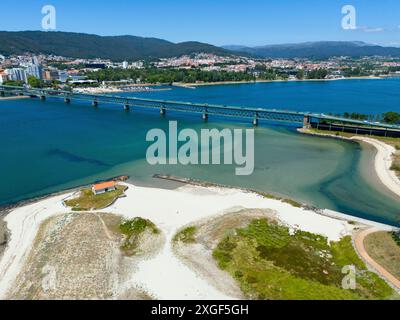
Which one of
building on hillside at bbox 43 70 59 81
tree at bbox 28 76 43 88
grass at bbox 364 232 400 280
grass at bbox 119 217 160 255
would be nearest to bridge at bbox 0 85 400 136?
tree at bbox 28 76 43 88

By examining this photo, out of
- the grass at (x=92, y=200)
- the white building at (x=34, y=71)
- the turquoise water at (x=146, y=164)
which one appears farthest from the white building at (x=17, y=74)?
the grass at (x=92, y=200)

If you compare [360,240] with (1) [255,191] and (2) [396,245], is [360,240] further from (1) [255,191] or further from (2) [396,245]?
(1) [255,191]

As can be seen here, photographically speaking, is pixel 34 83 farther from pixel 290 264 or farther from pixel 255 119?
pixel 290 264

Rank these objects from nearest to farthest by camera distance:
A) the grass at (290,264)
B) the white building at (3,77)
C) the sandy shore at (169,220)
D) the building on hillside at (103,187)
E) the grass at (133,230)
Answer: the grass at (290,264) → the sandy shore at (169,220) → the grass at (133,230) → the building on hillside at (103,187) → the white building at (3,77)

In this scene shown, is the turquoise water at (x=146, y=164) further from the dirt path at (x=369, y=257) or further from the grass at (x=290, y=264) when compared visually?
the grass at (x=290, y=264)

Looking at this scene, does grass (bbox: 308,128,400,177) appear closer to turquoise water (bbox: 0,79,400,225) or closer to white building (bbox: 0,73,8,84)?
turquoise water (bbox: 0,79,400,225)

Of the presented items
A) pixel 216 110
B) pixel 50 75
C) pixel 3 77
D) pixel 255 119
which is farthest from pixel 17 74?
pixel 255 119

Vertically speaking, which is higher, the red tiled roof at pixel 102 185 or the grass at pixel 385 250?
the red tiled roof at pixel 102 185
